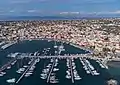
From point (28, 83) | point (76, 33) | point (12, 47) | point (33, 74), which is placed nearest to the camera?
point (28, 83)

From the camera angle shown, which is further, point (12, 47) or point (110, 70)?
point (12, 47)

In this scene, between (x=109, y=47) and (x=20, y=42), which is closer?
(x=109, y=47)

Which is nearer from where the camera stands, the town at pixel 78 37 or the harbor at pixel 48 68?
the harbor at pixel 48 68

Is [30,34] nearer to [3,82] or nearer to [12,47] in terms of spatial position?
[12,47]

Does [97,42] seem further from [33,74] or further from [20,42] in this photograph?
[33,74]

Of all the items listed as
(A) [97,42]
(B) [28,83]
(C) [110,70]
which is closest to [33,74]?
(B) [28,83]

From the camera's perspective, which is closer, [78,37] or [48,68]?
[48,68]

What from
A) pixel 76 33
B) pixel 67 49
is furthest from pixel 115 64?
pixel 76 33

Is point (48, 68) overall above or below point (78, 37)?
above

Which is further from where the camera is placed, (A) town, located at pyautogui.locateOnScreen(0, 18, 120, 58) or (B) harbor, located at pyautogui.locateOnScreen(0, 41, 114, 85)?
(A) town, located at pyautogui.locateOnScreen(0, 18, 120, 58)

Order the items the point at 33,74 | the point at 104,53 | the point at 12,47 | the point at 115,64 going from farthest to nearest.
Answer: the point at 12,47 < the point at 104,53 < the point at 115,64 < the point at 33,74
